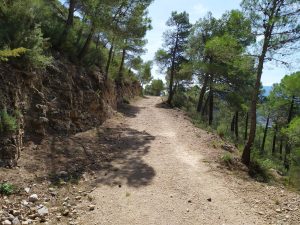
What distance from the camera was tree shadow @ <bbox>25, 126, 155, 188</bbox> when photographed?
788 cm

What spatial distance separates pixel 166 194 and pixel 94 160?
10.2 ft

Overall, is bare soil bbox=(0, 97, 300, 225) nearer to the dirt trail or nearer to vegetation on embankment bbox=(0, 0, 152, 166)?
the dirt trail

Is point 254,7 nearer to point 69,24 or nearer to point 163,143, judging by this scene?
point 163,143

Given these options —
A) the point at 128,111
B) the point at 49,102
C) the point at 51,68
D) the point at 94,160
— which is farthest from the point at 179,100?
the point at 94,160

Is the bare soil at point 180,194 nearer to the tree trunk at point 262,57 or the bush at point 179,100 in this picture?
the tree trunk at point 262,57

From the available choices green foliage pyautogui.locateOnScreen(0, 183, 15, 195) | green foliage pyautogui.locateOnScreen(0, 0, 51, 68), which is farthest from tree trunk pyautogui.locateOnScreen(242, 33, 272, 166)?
green foliage pyautogui.locateOnScreen(0, 183, 15, 195)

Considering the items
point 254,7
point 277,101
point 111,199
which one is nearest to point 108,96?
point 254,7

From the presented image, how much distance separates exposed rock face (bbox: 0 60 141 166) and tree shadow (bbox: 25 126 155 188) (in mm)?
515

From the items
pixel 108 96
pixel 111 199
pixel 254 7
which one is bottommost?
pixel 111 199

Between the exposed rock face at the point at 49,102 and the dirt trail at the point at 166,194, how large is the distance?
98.3 inches

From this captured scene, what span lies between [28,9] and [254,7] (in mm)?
7863

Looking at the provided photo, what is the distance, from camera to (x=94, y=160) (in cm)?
941

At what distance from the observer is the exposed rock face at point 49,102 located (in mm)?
7922

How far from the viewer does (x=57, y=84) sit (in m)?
11.2
